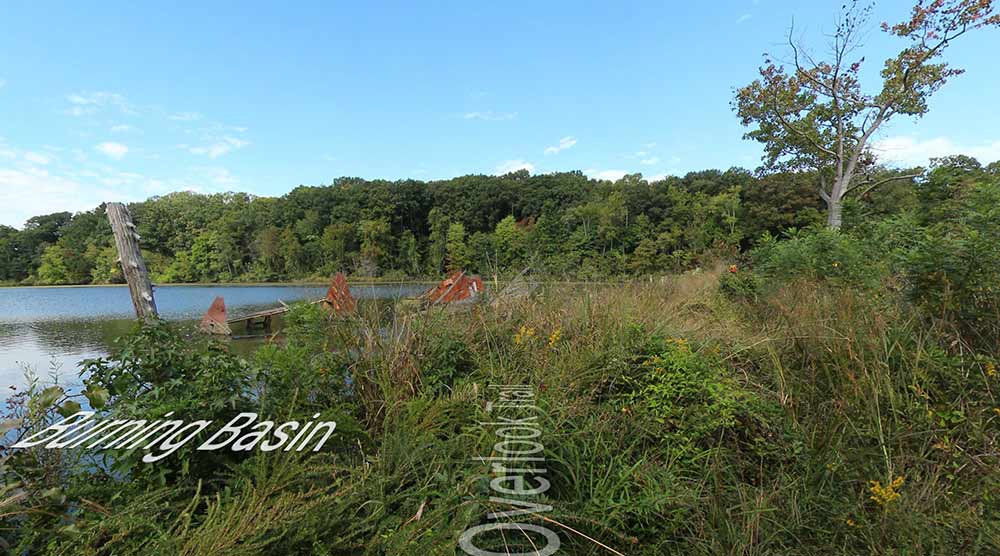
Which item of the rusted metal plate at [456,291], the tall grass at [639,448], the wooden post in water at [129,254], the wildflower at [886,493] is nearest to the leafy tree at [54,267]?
the wooden post in water at [129,254]

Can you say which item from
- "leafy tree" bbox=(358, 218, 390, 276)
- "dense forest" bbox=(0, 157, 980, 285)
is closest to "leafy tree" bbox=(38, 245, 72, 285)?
"dense forest" bbox=(0, 157, 980, 285)

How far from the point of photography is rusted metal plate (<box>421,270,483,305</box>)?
3250 mm

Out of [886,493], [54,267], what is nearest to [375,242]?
[886,493]

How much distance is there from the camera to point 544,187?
3706cm

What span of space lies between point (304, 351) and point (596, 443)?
180cm

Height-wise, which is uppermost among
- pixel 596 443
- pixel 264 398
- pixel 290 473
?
pixel 264 398

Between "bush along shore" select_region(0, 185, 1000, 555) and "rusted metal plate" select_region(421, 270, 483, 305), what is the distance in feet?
1.84

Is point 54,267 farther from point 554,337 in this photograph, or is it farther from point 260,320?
point 554,337

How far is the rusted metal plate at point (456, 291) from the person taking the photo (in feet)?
10.7

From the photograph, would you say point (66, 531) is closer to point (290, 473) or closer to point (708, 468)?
point (290, 473)

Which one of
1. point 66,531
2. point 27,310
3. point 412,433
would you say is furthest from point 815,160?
point 27,310

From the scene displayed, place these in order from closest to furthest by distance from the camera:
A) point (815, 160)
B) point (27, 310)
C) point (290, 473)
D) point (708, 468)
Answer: point (290, 473) → point (708, 468) → point (815, 160) → point (27, 310)

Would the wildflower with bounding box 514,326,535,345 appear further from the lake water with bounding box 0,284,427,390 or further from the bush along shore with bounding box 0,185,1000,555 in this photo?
the lake water with bounding box 0,284,427,390

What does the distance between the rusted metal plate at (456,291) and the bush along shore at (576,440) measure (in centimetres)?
56
